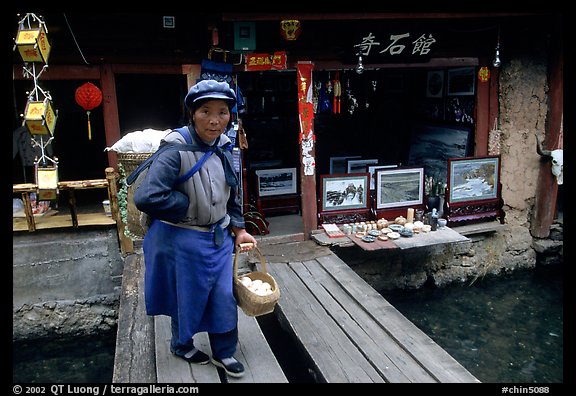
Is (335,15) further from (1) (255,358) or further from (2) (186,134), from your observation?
(1) (255,358)

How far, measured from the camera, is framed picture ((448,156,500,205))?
8391 mm

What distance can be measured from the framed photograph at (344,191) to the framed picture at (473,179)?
1656mm

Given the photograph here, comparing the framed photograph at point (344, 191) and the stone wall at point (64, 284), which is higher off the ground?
the framed photograph at point (344, 191)

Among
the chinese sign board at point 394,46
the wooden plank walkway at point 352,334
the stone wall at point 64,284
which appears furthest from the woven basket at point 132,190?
the chinese sign board at point 394,46

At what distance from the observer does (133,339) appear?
4531 millimetres

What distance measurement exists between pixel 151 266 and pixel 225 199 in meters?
0.80

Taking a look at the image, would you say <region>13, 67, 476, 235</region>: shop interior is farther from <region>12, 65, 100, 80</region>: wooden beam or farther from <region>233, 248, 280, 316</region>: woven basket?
<region>233, 248, 280, 316</region>: woven basket

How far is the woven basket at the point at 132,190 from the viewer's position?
643 centimetres

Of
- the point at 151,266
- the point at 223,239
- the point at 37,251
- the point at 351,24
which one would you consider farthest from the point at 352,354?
the point at 351,24

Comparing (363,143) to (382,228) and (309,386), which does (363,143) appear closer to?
(382,228)

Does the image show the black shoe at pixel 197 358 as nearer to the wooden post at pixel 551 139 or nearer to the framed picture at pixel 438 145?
the framed picture at pixel 438 145

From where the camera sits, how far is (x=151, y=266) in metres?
3.63

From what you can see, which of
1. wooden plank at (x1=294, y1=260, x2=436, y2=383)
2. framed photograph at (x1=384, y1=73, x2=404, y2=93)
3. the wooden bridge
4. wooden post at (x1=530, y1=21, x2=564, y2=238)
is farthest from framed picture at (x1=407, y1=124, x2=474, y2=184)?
the wooden bridge

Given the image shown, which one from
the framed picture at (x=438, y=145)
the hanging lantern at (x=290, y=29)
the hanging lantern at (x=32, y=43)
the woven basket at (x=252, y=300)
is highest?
the hanging lantern at (x=290, y=29)
